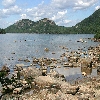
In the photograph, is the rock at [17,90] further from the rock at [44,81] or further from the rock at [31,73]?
the rock at [31,73]

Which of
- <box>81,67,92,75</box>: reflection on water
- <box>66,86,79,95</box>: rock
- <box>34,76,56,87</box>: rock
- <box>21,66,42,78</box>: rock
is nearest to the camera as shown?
<box>66,86,79,95</box>: rock

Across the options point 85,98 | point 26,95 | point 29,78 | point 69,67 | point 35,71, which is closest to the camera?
point 85,98

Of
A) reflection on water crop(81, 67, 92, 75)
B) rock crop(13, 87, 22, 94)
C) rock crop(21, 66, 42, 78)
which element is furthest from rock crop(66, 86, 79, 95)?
reflection on water crop(81, 67, 92, 75)

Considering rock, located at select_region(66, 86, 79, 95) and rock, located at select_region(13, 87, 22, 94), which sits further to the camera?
rock, located at select_region(13, 87, 22, 94)

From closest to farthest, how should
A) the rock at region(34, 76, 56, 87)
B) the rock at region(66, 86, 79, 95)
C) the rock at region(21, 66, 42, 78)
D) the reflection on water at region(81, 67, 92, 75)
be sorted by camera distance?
the rock at region(66, 86, 79, 95)
the rock at region(34, 76, 56, 87)
the rock at region(21, 66, 42, 78)
the reflection on water at region(81, 67, 92, 75)

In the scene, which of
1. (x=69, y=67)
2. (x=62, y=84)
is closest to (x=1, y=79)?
(x=62, y=84)

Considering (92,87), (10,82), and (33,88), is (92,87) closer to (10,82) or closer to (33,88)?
(33,88)

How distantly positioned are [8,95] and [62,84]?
6.28 m

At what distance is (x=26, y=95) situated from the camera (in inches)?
968

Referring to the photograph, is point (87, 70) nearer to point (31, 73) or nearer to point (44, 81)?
point (31, 73)

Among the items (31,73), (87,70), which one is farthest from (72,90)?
(87,70)

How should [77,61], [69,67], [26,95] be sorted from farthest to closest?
1. [77,61]
2. [69,67]
3. [26,95]

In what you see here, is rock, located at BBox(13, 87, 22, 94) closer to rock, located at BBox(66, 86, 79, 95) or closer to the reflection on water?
rock, located at BBox(66, 86, 79, 95)

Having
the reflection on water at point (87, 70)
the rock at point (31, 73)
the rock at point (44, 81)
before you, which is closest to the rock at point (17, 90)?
the rock at point (44, 81)
